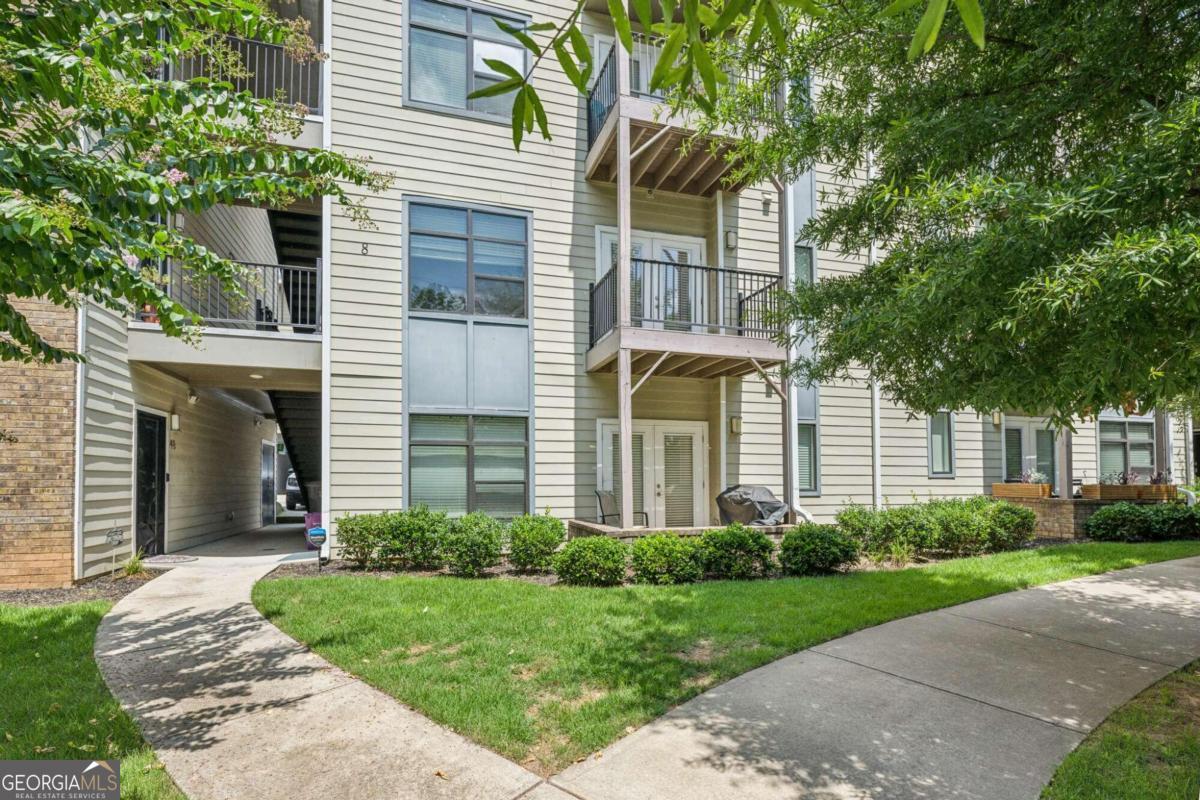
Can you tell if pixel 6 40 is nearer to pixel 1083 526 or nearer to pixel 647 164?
pixel 647 164

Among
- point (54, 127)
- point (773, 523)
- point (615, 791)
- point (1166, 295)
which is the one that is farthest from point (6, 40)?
point (773, 523)

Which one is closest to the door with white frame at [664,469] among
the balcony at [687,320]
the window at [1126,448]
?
the balcony at [687,320]

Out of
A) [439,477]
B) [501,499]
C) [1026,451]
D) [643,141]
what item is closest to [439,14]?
[643,141]

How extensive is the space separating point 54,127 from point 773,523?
8.24m

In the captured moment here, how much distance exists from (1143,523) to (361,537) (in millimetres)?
11512

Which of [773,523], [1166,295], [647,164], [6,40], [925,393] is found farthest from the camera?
[647,164]

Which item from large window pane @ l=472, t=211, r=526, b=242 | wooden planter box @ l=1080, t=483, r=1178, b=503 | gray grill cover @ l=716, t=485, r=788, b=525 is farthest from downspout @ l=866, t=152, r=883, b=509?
large window pane @ l=472, t=211, r=526, b=242

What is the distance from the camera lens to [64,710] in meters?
3.67

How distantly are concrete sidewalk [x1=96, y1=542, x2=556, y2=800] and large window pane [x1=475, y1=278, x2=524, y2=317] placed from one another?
520 centimetres

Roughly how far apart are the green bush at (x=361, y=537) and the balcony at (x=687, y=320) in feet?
12.1

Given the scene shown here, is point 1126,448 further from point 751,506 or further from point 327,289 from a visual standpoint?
point 327,289

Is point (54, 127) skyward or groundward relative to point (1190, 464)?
skyward

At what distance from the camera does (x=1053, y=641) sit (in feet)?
16.4

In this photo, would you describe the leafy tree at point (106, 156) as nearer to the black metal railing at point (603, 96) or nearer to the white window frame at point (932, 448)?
the black metal railing at point (603, 96)
